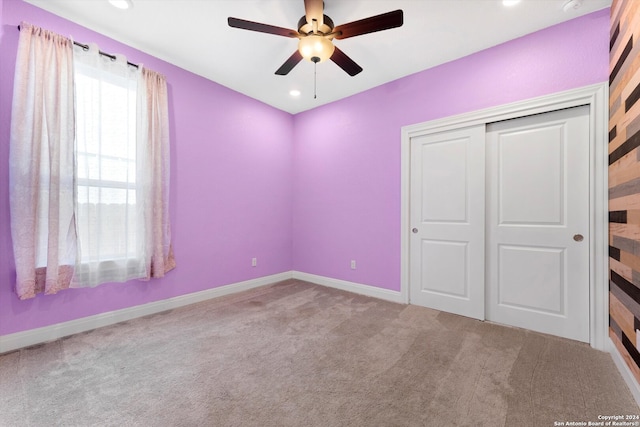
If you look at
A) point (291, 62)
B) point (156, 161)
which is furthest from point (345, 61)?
point (156, 161)

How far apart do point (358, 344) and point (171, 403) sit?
4.48ft

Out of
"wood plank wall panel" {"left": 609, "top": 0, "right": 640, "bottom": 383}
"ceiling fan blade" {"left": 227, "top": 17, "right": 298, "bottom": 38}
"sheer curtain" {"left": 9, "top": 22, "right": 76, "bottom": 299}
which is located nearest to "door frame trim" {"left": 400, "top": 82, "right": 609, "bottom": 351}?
"wood plank wall panel" {"left": 609, "top": 0, "right": 640, "bottom": 383}

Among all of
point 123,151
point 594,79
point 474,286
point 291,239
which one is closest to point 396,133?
point 594,79

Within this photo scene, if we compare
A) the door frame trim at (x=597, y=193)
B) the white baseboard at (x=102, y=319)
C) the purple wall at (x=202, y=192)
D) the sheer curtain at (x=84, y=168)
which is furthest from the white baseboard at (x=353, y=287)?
the sheer curtain at (x=84, y=168)

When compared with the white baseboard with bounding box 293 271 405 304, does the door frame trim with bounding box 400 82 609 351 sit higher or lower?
higher

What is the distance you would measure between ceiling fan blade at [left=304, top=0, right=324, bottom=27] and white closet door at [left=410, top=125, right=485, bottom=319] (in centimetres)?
180

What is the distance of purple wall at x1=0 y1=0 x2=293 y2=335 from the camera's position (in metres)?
2.08

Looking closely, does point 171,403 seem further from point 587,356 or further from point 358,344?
point 587,356

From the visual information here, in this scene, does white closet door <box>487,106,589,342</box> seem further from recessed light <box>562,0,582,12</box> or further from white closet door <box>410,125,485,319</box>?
recessed light <box>562,0,582,12</box>

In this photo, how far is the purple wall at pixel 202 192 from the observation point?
2.08 meters

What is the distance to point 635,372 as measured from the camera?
1582 mm

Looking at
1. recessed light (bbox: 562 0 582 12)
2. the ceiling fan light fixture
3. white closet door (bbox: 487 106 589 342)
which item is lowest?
white closet door (bbox: 487 106 589 342)

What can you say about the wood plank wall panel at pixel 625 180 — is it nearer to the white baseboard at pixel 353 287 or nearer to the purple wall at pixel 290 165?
the purple wall at pixel 290 165

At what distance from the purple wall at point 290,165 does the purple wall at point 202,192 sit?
0.04 ft
